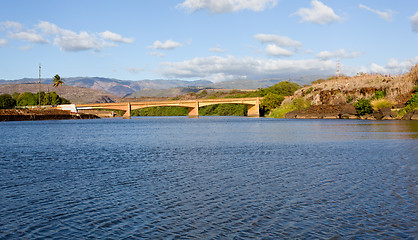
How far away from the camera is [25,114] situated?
425ft

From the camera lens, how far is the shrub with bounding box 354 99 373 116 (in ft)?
287

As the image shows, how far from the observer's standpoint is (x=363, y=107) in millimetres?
88750

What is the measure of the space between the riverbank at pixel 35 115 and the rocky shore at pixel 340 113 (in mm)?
79473

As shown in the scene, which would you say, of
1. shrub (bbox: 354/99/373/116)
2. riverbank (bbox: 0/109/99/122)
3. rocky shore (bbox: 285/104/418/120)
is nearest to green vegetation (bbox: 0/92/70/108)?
riverbank (bbox: 0/109/99/122)

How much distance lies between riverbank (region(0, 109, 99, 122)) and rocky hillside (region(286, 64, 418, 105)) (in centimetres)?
8053

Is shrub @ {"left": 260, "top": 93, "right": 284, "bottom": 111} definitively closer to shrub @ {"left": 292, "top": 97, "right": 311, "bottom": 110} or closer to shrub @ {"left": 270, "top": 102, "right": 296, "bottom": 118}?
shrub @ {"left": 270, "top": 102, "right": 296, "bottom": 118}

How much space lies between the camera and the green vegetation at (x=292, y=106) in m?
115

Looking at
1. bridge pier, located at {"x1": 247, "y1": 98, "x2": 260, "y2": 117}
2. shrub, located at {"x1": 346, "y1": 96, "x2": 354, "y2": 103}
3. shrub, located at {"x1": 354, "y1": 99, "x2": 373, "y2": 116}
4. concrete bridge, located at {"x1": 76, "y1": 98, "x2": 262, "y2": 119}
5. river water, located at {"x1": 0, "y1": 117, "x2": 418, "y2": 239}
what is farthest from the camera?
concrete bridge, located at {"x1": 76, "y1": 98, "x2": 262, "y2": 119}

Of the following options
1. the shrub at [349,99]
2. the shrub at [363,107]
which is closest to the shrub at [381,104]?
the shrub at [363,107]

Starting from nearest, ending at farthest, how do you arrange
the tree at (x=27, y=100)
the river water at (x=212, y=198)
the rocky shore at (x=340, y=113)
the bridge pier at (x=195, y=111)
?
the river water at (x=212, y=198), the rocky shore at (x=340, y=113), the bridge pier at (x=195, y=111), the tree at (x=27, y=100)

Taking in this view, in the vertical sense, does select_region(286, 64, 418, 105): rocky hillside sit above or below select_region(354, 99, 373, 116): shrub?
above

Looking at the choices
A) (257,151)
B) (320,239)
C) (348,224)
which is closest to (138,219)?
(320,239)

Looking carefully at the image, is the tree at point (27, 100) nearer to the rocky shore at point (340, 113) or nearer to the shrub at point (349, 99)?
the rocky shore at point (340, 113)

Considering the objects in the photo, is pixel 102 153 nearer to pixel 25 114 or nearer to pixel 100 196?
pixel 100 196
